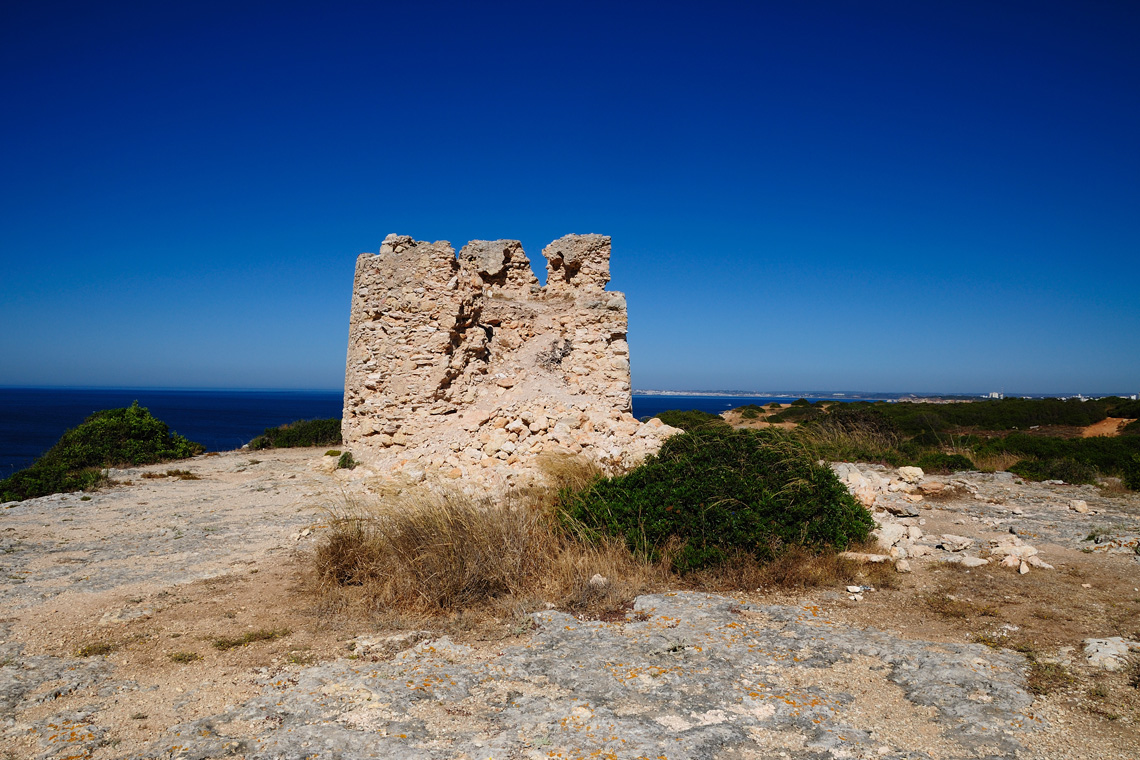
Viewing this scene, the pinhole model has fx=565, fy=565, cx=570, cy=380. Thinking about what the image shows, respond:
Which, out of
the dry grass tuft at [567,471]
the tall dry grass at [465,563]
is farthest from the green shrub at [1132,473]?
the tall dry grass at [465,563]

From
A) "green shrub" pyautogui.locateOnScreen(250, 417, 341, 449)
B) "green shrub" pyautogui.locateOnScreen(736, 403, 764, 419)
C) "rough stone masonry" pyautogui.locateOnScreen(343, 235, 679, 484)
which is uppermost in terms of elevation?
"rough stone masonry" pyautogui.locateOnScreen(343, 235, 679, 484)

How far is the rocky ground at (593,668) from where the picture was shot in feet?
9.75

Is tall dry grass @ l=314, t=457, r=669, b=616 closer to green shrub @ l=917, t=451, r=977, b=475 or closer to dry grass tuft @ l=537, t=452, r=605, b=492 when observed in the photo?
dry grass tuft @ l=537, t=452, r=605, b=492

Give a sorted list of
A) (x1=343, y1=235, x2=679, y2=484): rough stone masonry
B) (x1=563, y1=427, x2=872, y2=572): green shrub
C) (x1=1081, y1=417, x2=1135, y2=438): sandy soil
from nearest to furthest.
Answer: (x1=563, y1=427, x2=872, y2=572): green shrub, (x1=343, y1=235, x2=679, y2=484): rough stone masonry, (x1=1081, y1=417, x2=1135, y2=438): sandy soil

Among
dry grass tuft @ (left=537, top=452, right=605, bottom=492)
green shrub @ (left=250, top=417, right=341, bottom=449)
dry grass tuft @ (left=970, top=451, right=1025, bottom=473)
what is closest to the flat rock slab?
dry grass tuft @ (left=537, top=452, right=605, bottom=492)

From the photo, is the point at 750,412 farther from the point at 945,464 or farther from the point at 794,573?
the point at 794,573

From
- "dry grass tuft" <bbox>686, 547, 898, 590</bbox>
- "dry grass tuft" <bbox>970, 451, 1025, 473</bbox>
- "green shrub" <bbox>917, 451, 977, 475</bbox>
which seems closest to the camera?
"dry grass tuft" <bbox>686, 547, 898, 590</bbox>

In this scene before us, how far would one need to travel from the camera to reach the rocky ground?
2.97m

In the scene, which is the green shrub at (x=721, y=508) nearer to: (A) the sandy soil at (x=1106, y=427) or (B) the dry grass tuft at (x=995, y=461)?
(B) the dry grass tuft at (x=995, y=461)

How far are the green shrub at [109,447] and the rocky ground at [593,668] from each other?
727 cm

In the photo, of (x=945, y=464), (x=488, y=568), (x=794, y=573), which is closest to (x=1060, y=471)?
(x=945, y=464)

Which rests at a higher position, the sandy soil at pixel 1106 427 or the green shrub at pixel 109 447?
the sandy soil at pixel 1106 427

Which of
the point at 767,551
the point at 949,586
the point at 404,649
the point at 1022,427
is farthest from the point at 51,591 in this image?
the point at 1022,427

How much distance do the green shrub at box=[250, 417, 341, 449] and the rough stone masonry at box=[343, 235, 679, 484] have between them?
27.0 ft
